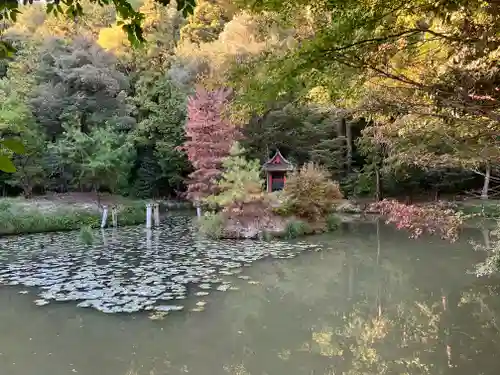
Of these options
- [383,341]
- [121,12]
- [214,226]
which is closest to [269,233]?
[214,226]

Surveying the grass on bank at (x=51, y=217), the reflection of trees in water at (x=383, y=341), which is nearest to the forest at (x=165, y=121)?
the grass on bank at (x=51, y=217)

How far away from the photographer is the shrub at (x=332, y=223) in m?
12.1

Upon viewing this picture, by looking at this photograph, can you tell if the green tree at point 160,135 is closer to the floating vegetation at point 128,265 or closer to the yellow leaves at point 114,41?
the yellow leaves at point 114,41

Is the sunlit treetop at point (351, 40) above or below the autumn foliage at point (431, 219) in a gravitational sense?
above

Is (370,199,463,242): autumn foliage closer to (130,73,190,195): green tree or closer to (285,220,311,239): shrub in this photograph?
(285,220,311,239): shrub

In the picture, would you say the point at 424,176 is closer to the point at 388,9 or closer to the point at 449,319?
the point at 449,319

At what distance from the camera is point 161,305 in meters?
5.48

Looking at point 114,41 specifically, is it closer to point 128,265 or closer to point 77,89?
point 77,89

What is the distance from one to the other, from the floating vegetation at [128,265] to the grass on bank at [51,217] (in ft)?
1.95

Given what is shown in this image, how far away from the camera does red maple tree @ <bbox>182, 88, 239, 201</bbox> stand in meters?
13.6

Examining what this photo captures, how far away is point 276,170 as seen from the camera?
52.9 ft

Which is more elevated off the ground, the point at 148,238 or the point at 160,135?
the point at 160,135

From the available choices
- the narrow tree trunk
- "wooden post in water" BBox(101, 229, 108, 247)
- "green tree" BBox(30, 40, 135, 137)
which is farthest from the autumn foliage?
"green tree" BBox(30, 40, 135, 137)

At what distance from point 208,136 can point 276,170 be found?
11.1 ft
